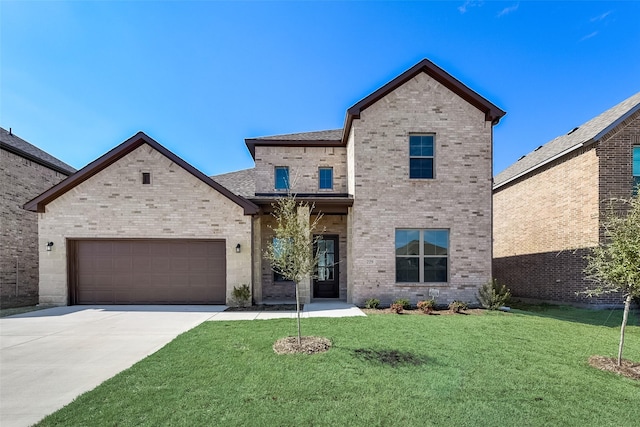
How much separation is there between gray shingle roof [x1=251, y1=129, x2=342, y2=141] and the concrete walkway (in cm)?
689

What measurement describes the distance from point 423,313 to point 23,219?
17.4 m

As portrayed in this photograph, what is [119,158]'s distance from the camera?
437 inches

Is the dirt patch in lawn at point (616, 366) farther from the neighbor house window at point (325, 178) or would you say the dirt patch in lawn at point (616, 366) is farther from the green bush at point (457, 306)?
the neighbor house window at point (325, 178)

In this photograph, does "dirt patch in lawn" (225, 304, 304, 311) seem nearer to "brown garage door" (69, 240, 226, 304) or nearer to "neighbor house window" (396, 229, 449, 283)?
"brown garage door" (69, 240, 226, 304)

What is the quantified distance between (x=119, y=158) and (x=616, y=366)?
1447 centimetres

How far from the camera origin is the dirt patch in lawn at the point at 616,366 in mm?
5066

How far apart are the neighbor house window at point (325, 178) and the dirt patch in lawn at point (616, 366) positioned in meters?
9.60

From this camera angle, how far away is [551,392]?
4.36 metres

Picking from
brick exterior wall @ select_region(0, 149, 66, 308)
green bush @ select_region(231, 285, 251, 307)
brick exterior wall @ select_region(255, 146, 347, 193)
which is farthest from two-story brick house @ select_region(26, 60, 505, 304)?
brick exterior wall @ select_region(0, 149, 66, 308)

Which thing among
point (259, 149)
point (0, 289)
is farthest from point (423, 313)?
point (0, 289)

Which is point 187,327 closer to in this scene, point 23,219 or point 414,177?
point 414,177

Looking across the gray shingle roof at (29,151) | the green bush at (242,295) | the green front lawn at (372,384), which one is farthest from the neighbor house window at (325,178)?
the gray shingle roof at (29,151)

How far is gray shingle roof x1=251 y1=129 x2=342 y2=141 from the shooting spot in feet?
43.0

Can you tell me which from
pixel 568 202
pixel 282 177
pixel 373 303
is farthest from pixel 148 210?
pixel 568 202
